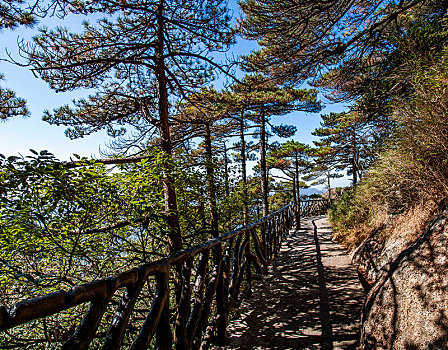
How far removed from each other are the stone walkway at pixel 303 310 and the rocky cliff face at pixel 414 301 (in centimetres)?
45

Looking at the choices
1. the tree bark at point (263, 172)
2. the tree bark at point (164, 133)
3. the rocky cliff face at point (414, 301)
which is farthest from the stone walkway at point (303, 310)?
the tree bark at point (263, 172)

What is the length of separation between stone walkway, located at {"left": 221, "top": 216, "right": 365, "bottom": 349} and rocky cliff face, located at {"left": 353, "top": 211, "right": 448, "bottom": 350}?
1.49 feet

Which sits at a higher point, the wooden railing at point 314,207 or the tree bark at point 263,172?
the tree bark at point 263,172

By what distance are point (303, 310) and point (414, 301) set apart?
5.12ft

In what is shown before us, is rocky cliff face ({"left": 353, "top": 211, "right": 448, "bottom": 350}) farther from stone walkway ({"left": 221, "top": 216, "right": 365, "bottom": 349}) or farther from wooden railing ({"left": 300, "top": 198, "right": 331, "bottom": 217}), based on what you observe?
wooden railing ({"left": 300, "top": 198, "right": 331, "bottom": 217})

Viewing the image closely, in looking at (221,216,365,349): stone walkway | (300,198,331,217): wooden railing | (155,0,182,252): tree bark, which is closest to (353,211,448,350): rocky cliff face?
(221,216,365,349): stone walkway

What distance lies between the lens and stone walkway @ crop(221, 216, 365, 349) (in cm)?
243

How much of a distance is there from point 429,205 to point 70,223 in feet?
14.5

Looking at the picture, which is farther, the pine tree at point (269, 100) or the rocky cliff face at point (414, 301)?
the pine tree at point (269, 100)

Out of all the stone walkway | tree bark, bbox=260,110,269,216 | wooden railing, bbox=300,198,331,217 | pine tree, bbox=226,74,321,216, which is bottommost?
wooden railing, bbox=300,198,331,217

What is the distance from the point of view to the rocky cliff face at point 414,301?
63.6 inches

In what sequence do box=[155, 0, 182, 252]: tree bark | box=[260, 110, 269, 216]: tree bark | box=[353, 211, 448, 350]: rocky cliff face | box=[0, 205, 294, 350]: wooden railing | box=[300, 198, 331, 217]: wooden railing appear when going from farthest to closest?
box=[300, 198, 331, 217]: wooden railing
box=[260, 110, 269, 216]: tree bark
box=[155, 0, 182, 252]: tree bark
box=[353, 211, 448, 350]: rocky cliff face
box=[0, 205, 294, 350]: wooden railing

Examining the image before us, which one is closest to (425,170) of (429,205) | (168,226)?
(429,205)

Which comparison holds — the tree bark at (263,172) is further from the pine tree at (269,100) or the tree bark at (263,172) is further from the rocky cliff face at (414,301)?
the rocky cliff face at (414,301)
